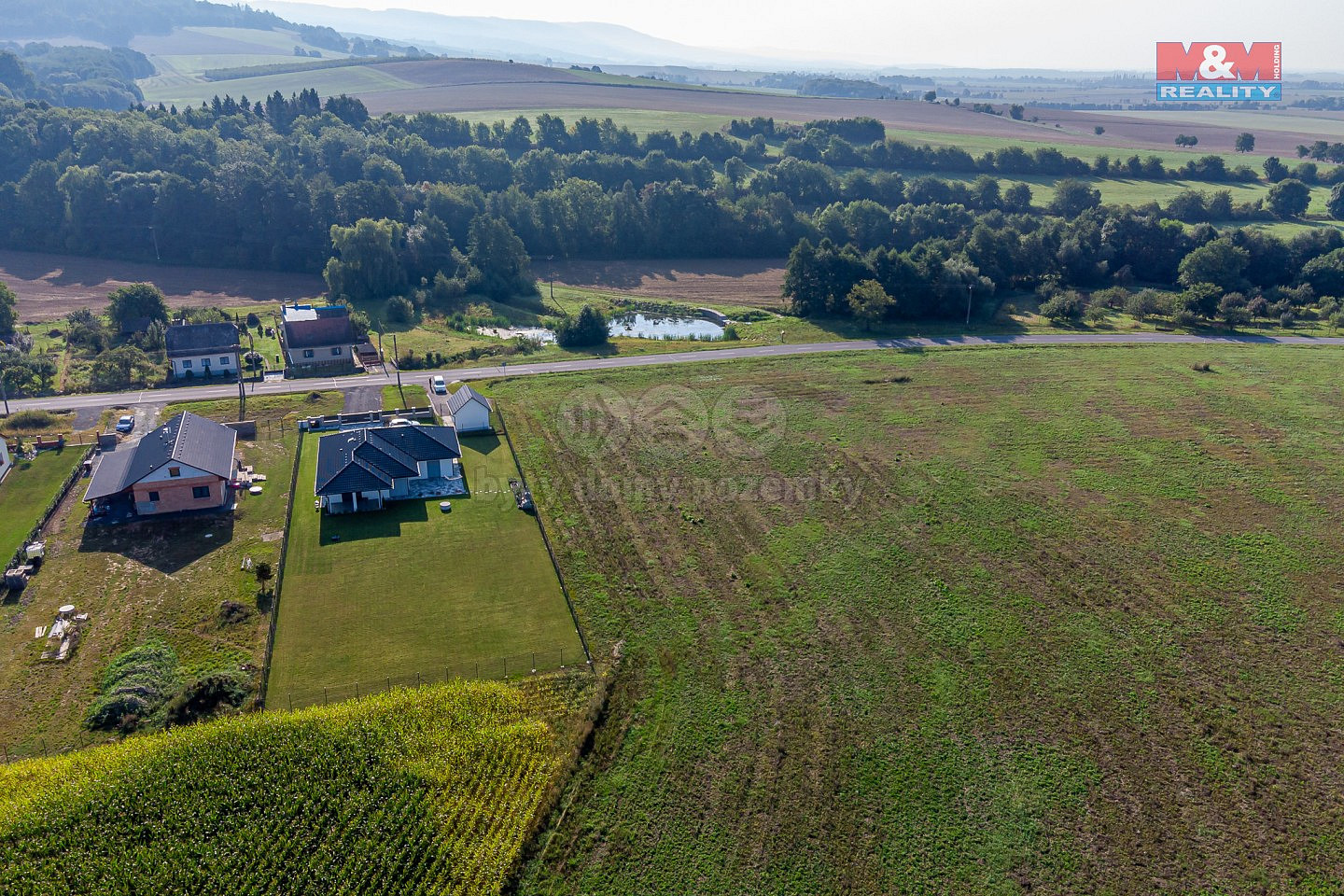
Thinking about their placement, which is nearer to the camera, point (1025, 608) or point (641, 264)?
point (1025, 608)

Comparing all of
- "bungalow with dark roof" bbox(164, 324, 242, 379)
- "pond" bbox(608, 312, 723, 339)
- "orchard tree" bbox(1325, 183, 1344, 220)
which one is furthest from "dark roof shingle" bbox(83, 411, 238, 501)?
"orchard tree" bbox(1325, 183, 1344, 220)

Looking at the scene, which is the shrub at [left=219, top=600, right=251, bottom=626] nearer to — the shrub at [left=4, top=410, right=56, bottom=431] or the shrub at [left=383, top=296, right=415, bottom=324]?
the shrub at [left=4, top=410, right=56, bottom=431]

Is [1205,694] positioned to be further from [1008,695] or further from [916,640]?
[916,640]

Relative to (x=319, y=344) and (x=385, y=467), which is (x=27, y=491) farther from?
(x=319, y=344)

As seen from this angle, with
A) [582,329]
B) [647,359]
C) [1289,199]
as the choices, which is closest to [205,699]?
[647,359]

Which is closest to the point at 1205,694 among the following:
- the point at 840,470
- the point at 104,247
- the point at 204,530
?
the point at 840,470
